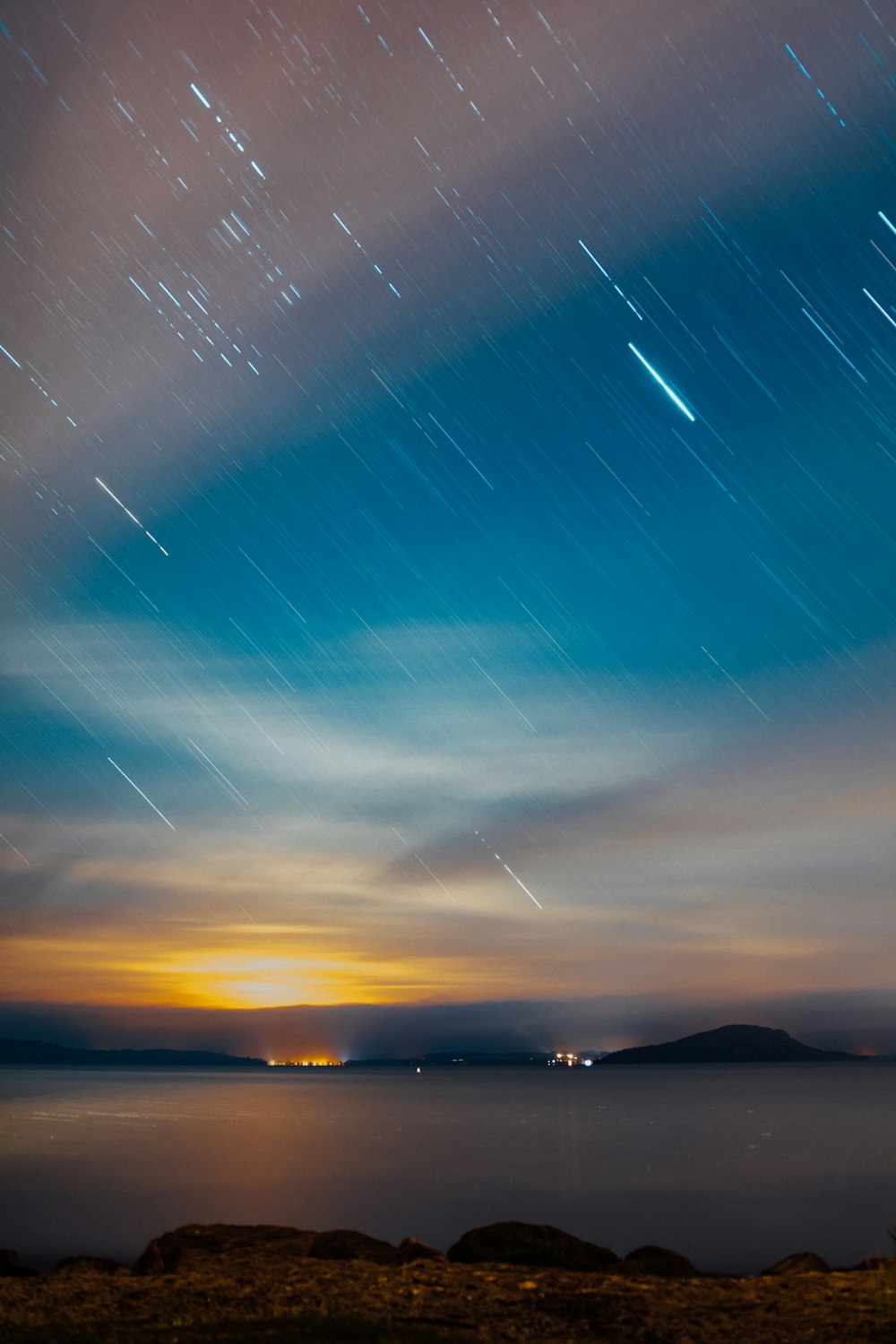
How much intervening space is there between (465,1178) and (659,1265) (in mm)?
28096

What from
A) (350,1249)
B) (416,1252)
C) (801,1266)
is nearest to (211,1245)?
(350,1249)

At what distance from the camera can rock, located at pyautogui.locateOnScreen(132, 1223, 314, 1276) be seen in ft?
50.8

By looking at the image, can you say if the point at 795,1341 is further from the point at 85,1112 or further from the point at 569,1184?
the point at 85,1112

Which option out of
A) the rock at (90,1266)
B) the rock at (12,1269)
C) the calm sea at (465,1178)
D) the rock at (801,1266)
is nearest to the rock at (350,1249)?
the rock at (90,1266)

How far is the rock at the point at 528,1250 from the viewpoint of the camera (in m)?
15.0

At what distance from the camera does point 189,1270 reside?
47.1ft

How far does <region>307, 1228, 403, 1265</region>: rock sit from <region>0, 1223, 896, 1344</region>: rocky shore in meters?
0.04

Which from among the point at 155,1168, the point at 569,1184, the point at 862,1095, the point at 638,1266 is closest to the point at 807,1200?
the point at 569,1184

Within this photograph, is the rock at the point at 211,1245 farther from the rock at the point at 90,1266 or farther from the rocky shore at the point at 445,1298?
the rock at the point at 90,1266

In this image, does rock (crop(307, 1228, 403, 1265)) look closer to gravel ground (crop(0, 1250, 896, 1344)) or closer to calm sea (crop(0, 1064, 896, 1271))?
gravel ground (crop(0, 1250, 896, 1344))

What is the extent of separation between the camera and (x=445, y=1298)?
11758 mm

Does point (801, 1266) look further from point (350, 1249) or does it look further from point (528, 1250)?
point (350, 1249)

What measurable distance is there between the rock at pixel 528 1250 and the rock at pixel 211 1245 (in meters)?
2.59

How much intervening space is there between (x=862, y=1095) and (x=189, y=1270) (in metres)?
120
